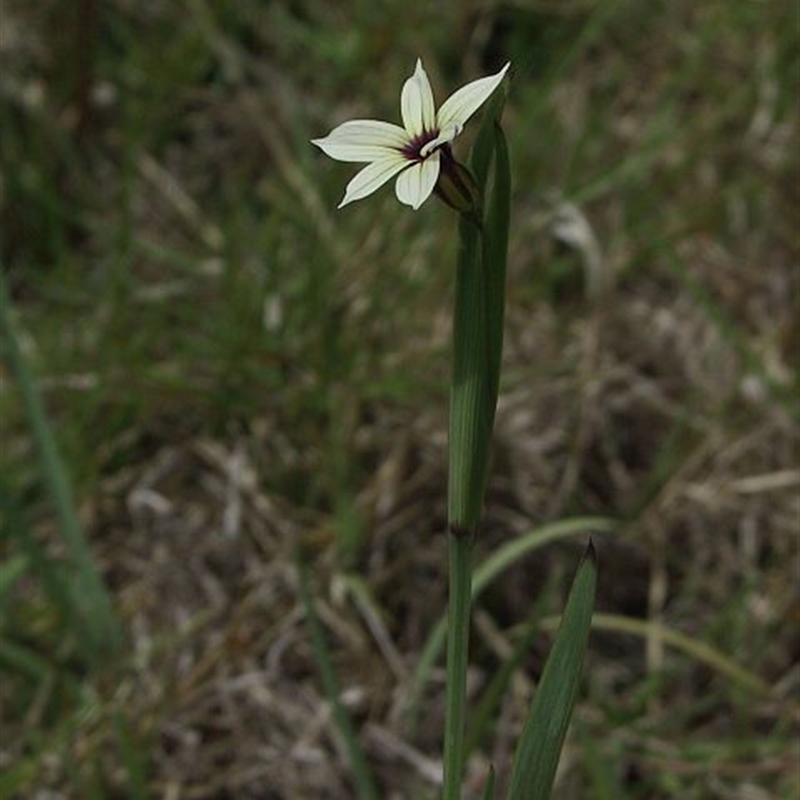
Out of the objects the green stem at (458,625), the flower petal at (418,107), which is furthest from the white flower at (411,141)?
the green stem at (458,625)

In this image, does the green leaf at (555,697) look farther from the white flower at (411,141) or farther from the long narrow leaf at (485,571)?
the long narrow leaf at (485,571)

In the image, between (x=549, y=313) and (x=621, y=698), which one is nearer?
(x=621, y=698)

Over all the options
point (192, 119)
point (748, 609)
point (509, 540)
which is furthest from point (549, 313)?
point (192, 119)

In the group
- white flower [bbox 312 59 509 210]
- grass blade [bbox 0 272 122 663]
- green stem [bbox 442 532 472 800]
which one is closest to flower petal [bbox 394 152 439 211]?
white flower [bbox 312 59 509 210]

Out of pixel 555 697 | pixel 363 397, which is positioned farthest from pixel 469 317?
pixel 363 397

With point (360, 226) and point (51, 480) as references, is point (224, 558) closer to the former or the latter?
point (51, 480)

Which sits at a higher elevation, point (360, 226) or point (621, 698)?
point (360, 226)

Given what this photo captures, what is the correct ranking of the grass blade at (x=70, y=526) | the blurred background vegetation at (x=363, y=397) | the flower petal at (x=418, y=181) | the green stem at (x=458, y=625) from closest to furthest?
the flower petal at (x=418, y=181) → the green stem at (x=458, y=625) → the grass blade at (x=70, y=526) → the blurred background vegetation at (x=363, y=397)
